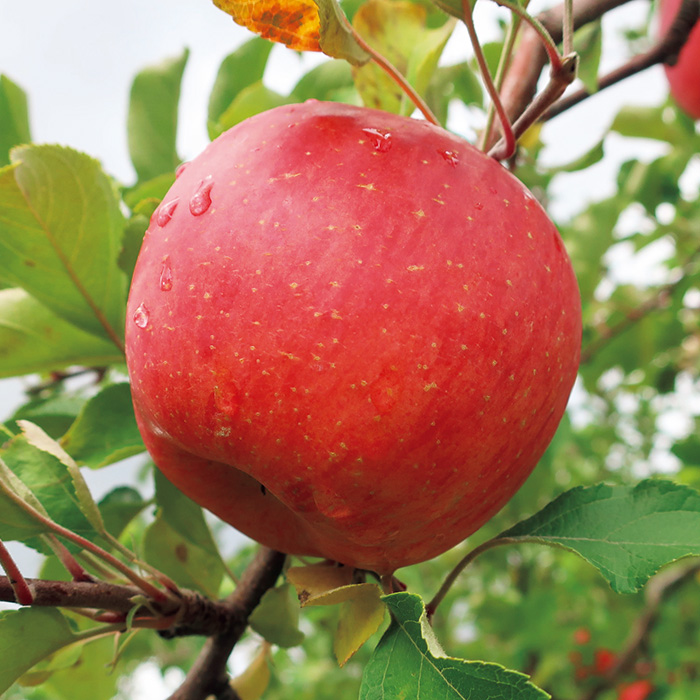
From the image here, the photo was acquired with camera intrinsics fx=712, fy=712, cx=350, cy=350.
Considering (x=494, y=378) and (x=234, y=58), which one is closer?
(x=494, y=378)

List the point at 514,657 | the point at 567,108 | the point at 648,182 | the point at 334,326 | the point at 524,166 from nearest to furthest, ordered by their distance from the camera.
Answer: the point at 334,326 < the point at 567,108 < the point at 524,166 < the point at 648,182 < the point at 514,657

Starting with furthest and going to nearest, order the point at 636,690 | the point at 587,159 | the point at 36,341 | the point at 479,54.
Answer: the point at 636,690
the point at 587,159
the point at 36,341
the point at 479,54

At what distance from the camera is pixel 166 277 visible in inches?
17.4

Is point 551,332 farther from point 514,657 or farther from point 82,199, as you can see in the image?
point 514,657

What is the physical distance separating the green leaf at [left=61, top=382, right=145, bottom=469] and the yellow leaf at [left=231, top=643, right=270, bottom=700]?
0.98 feet

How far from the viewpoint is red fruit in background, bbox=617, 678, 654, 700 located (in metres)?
1.79

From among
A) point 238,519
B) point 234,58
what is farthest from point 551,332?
point 234,58

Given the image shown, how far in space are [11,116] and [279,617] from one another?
1.94 feet

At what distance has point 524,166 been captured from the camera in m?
1.15

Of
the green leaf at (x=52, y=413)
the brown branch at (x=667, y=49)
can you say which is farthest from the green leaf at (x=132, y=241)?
the brown branch at (x=667, y=49)

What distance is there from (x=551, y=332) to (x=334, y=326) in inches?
5.8

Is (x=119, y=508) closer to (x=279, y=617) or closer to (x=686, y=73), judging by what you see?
(x=279, y=617)

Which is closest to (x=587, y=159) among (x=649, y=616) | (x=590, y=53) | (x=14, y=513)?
(x=590, y=53)

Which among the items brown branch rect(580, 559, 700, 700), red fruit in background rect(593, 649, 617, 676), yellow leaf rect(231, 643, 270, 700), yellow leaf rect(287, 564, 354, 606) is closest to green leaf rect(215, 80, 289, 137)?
yellow leaf rect(287, 564, 354, 606)
